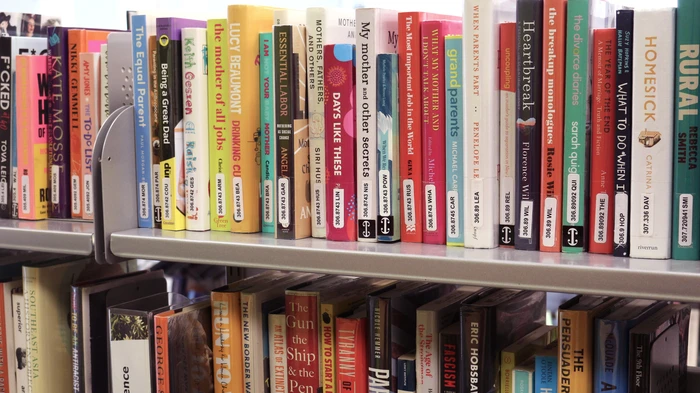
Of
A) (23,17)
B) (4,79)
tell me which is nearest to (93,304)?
(4,79)

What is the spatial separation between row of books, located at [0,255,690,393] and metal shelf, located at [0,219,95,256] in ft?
0.24

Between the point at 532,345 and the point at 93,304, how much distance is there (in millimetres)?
698

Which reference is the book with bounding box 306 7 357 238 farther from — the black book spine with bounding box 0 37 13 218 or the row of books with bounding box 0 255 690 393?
the black book spine with bounding box 0 37 13 218

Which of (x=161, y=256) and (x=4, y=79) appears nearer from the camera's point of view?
(x=161, y=256)

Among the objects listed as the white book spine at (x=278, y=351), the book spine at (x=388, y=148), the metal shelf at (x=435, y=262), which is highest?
the book spine at (x=388, y=148)

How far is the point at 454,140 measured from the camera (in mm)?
1012

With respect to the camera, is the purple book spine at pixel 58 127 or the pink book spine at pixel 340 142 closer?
the pink book spine at pixel 340 142

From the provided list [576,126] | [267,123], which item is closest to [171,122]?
[267,123]

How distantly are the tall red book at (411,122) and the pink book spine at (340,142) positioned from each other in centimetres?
7

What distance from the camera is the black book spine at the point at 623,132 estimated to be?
2.99ft

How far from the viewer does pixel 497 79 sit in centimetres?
98

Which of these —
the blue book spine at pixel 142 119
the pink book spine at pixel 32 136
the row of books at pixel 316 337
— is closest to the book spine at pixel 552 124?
the row of books at pixel 316 337

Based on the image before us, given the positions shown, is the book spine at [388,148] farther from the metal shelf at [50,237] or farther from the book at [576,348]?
the metal shelf at [50,237]

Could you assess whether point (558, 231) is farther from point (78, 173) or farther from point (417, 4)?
point (417, 4)
